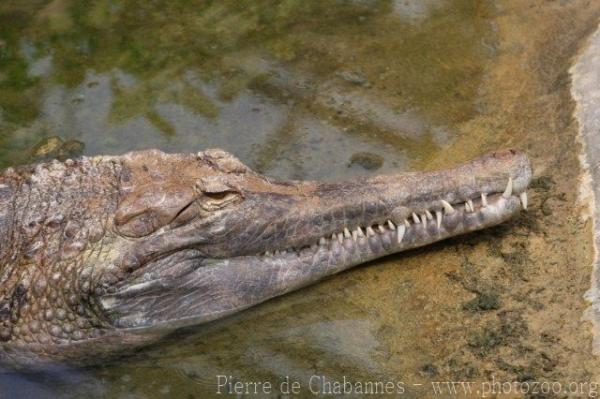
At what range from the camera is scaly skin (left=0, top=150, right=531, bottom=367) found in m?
4.20

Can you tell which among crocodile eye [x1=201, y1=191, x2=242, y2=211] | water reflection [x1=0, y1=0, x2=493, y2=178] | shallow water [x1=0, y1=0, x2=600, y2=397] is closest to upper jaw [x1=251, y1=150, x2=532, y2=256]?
shallow water [x1=0, y1=0, x2=600, y2=397]

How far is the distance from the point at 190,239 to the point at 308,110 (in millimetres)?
1897

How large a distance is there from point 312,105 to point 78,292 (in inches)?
96.5

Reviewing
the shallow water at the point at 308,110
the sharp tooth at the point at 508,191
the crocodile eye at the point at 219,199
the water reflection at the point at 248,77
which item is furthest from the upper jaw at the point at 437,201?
the water reflection at the point at 248,77

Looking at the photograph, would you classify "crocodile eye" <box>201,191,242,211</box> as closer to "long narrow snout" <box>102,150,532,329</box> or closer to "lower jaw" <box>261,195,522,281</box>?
"long narrow snout" <box>102,150,532,329</box>

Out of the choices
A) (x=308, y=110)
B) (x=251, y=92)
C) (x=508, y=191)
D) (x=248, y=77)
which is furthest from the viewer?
(x=248, y=77)

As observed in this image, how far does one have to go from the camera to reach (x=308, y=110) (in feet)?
18.9

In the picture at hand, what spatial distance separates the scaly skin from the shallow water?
17 cm

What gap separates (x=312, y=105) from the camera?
581 cm

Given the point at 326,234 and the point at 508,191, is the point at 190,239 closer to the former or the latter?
the point at 326,234

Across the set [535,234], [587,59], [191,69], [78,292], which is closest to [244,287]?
[78,292]

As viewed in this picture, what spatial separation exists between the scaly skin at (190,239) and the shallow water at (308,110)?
0.17 meters

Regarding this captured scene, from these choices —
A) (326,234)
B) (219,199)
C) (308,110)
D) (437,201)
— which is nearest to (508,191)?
(437,201)

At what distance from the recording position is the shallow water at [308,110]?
4.13 metres
